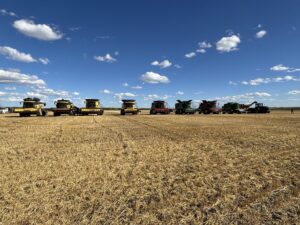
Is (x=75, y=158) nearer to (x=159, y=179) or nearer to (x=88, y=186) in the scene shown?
(x=88, y=186)

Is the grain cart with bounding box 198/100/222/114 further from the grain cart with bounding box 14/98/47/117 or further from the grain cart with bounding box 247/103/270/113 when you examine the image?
the grain cart with bounding box 14/98/47/117

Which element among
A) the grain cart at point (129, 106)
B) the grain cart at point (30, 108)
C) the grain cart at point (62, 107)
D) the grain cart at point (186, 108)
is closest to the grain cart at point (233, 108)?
the grain cart at point (186, 108)

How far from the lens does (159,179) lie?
5.85m

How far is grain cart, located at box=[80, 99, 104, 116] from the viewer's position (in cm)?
3953

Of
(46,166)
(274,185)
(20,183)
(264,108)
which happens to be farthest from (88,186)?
(264,108)

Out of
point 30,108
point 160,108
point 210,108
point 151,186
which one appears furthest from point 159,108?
point 151,186

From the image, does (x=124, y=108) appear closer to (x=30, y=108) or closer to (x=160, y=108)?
(x=160, y=108)

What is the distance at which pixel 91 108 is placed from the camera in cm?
3962

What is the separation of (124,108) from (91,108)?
5.41 m

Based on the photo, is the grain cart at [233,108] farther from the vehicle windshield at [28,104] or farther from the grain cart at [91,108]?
→ the vehicle windshield at [28,104]

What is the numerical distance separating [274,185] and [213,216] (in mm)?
1892

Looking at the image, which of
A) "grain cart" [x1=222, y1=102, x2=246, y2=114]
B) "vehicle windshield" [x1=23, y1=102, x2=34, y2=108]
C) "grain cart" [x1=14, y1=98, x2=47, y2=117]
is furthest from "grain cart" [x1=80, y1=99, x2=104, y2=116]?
"grain cart" [x1=222, y1=102, x2=246, y2=114]

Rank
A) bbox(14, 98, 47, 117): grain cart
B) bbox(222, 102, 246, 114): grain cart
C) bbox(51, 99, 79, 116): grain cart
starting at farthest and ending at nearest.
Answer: bbox(222, 102, 246, 114): grain cart, bbox(51, 99, 79, 116): grain cart, bbox(14, 98, 47, 117): grain cart

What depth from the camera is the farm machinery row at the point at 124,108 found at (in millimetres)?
37312
